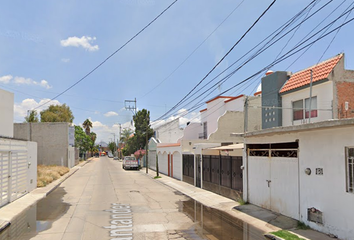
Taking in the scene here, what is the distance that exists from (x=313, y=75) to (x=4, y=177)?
15808 millimetres

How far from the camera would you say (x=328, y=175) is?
8.98m

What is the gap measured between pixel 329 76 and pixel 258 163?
531cm

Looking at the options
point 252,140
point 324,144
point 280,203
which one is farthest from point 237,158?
point 324,144

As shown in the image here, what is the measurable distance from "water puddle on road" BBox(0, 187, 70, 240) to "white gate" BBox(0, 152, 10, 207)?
1306 mm

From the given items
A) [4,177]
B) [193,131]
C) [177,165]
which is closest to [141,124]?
[193,131]

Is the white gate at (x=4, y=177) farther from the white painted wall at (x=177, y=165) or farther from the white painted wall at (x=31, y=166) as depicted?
the white painted wall at (x=177, y=165)

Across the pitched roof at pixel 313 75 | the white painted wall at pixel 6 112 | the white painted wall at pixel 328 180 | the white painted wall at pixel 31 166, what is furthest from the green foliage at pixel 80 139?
the white painted wall at pixel 328 180

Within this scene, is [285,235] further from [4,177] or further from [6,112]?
[6,112]

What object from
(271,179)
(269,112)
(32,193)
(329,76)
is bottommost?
(32,193)

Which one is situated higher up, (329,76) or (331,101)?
(329,76)

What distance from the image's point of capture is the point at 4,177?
14.2 meters

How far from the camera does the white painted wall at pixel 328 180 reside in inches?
325

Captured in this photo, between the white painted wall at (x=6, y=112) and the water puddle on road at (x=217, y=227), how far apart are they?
46.7 ft

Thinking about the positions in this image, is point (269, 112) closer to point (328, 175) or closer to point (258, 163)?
point (258, 163)
